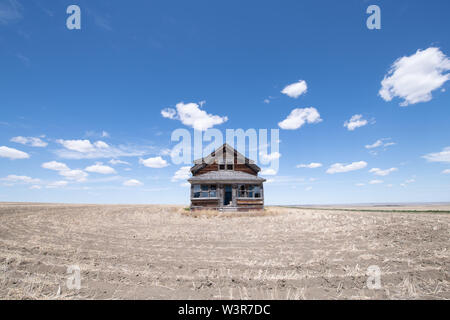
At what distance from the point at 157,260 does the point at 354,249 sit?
6553 mm

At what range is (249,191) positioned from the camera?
24891 millimetres

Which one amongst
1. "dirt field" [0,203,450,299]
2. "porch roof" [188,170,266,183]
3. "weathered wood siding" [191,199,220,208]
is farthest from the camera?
"weathered wood siding" [191,199,220,208]

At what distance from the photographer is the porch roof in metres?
23.9

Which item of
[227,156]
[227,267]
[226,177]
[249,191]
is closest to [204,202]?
[226,177]

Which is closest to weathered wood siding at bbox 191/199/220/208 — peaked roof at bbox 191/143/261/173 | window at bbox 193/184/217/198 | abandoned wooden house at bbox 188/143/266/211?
abandoned wooden house at bbox 188/143/266/211

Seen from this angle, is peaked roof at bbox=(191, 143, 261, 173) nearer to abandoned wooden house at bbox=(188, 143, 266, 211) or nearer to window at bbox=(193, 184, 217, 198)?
abandoned wooden house at bbox=(188, 143, 266, 211)

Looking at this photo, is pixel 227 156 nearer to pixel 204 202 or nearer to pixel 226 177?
pixel 226 177

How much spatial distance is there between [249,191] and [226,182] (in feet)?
9.91

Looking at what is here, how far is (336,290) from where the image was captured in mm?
4172

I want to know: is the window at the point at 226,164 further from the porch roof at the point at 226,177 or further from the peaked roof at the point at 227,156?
the peaked roof at the point at 227,156

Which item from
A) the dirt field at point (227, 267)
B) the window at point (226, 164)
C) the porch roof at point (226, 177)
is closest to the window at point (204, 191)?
the porch roof at point (226, 177)

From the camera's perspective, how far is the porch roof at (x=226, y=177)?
2388cm
